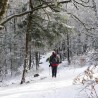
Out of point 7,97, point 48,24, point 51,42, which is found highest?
point 48,24

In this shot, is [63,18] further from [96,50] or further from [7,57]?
[7,57]

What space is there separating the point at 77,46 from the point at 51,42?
52450 millimetres

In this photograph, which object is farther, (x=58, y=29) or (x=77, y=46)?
(x=77, y=46)

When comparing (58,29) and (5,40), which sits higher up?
(58,29)

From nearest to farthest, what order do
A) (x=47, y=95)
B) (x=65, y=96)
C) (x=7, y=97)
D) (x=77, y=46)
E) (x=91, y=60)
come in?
1. (x=91, y=60)
2. (x=65, y=96)
3. (x=47, y=95)
4. (x=7, y=97)
5. (x=77, y=46)

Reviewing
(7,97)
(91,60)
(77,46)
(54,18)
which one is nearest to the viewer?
(91,60)

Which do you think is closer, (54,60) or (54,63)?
(54,63)

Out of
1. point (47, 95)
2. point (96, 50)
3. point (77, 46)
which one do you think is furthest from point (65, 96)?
point (77, 46)

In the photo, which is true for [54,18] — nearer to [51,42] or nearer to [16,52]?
[51,42]

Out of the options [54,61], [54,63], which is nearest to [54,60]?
[54,61]

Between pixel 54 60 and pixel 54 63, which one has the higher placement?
pixel 54 60

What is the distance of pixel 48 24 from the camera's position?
17.2 metres

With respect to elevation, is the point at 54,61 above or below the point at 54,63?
above

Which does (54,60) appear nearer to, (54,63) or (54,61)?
(54,61)
